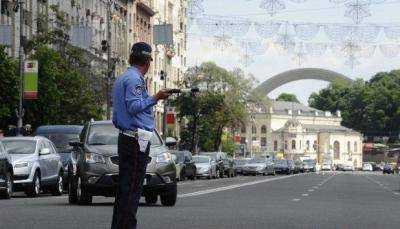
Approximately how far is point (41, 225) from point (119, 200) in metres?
5.24

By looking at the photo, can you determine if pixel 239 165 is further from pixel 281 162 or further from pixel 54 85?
pixel 54 85

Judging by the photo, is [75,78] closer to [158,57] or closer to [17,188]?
[17,188]

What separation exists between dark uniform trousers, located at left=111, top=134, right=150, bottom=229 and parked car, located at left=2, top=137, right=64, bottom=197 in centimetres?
1970

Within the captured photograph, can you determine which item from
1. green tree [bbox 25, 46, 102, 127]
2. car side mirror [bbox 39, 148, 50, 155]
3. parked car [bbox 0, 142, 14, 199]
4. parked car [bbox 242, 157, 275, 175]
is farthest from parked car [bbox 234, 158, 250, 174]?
parked car [bbox 0, 142, 14, 199]

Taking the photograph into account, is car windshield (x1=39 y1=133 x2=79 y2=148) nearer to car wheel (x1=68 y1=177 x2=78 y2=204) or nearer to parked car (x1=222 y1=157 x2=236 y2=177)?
car wheel (x1=68 y1=177 x2=78 y2=204)

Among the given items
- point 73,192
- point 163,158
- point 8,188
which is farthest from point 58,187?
point 163,158

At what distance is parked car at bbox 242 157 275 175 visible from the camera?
3551 inches

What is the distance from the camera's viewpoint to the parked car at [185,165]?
58.4 m

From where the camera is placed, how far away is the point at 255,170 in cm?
9006

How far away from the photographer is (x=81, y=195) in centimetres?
2338

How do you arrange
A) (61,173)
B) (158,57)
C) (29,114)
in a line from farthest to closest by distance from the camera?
(158,57) < (29,114) < (61,173)

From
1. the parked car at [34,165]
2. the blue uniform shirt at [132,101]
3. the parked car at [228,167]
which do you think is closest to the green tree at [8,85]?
the parked car at [34,165]

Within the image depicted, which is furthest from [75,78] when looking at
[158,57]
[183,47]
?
[183,47]

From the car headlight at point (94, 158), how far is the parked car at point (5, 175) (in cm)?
521
